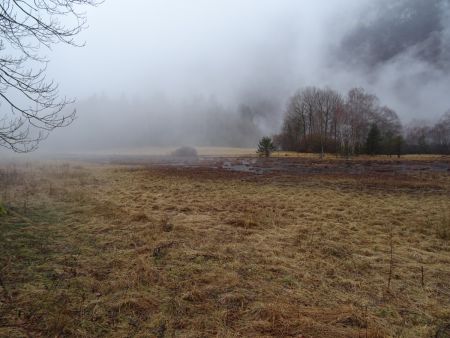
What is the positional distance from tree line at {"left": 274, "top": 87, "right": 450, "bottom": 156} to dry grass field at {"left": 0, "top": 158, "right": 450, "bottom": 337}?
49.2 meters

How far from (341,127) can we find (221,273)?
6543cm

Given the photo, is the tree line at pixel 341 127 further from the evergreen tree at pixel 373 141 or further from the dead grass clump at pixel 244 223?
the dead grass clump at pixel 244 223

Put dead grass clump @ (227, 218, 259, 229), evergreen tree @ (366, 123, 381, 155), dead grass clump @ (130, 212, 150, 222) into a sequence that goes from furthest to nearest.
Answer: evergreen tree @ (366, 123, 381, 155) < dead grass clump @ (130, 212, 150, 222) < dead grass clump @ (227, 218, 259, 229)

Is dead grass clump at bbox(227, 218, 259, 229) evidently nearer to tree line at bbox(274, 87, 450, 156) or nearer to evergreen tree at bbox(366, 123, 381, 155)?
tree line at bbox(274, 87, 450, 156)

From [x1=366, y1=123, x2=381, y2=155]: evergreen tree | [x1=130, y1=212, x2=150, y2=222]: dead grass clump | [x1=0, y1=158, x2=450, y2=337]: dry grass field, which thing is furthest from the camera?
[x1=366, y1=123, x2=381, y2=155]: evergreen tree

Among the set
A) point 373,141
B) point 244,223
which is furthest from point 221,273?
point 373,141

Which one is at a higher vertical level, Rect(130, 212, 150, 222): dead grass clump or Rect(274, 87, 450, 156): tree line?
Rect(274, 87, 450, 156): tree line

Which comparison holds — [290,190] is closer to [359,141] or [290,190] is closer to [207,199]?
[207,199]

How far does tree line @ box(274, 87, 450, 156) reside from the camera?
2292 inches

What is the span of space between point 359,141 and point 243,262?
68.1 metres

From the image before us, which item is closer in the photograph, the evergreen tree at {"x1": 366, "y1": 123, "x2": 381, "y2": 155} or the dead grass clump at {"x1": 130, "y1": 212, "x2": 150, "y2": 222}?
the dead grass clump at {"x1": 130, "y1": 212, "x2": 150, "y2": 222}

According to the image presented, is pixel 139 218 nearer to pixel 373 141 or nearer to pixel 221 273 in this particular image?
pixel 221 273

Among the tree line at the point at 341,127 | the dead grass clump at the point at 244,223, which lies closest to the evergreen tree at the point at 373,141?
the tree line at the point at 341,127

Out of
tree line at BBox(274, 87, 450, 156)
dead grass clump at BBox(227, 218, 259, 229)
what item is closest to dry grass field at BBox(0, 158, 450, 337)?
dead grass clump at BBox(227, 218, 259, 229)
